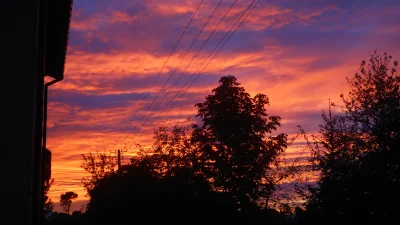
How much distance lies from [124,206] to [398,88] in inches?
1395

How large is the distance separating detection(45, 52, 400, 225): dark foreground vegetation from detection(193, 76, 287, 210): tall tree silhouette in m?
0.11

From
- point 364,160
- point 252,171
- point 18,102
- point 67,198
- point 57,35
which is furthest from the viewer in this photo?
point 67,198

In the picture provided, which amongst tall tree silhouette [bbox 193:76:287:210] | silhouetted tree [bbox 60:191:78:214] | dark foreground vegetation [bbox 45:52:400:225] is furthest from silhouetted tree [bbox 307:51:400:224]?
silhouetted tree [bbox 60:191:78:214]

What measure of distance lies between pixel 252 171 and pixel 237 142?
146 inches

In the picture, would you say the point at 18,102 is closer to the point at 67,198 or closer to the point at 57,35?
the point at 57,35

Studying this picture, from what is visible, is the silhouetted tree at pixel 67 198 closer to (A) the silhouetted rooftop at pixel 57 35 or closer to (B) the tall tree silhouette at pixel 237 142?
(B) the tall tree silhouette at pixel 237 142

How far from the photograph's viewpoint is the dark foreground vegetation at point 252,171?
97.6 ft

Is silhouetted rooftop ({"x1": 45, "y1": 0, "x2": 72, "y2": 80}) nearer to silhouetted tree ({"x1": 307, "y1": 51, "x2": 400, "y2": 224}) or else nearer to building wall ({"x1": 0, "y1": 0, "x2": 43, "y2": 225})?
building wall ({"x1": 0, "y1": 0, "x2": 43, "y2": 225})

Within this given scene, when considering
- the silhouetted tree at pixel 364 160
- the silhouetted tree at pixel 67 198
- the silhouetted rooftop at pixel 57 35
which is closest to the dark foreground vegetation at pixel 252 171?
the silhouetted tree at pixel 364 160

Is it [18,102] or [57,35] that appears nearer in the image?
[18,102]

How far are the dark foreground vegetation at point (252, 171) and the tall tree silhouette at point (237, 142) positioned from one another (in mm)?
109

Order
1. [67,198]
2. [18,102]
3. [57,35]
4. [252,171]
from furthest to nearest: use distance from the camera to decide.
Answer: [67,198] → [252,171] → [57,35] → [18,102]

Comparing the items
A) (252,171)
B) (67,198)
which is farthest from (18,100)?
(67,198)

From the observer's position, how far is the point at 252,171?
51.0 metres
